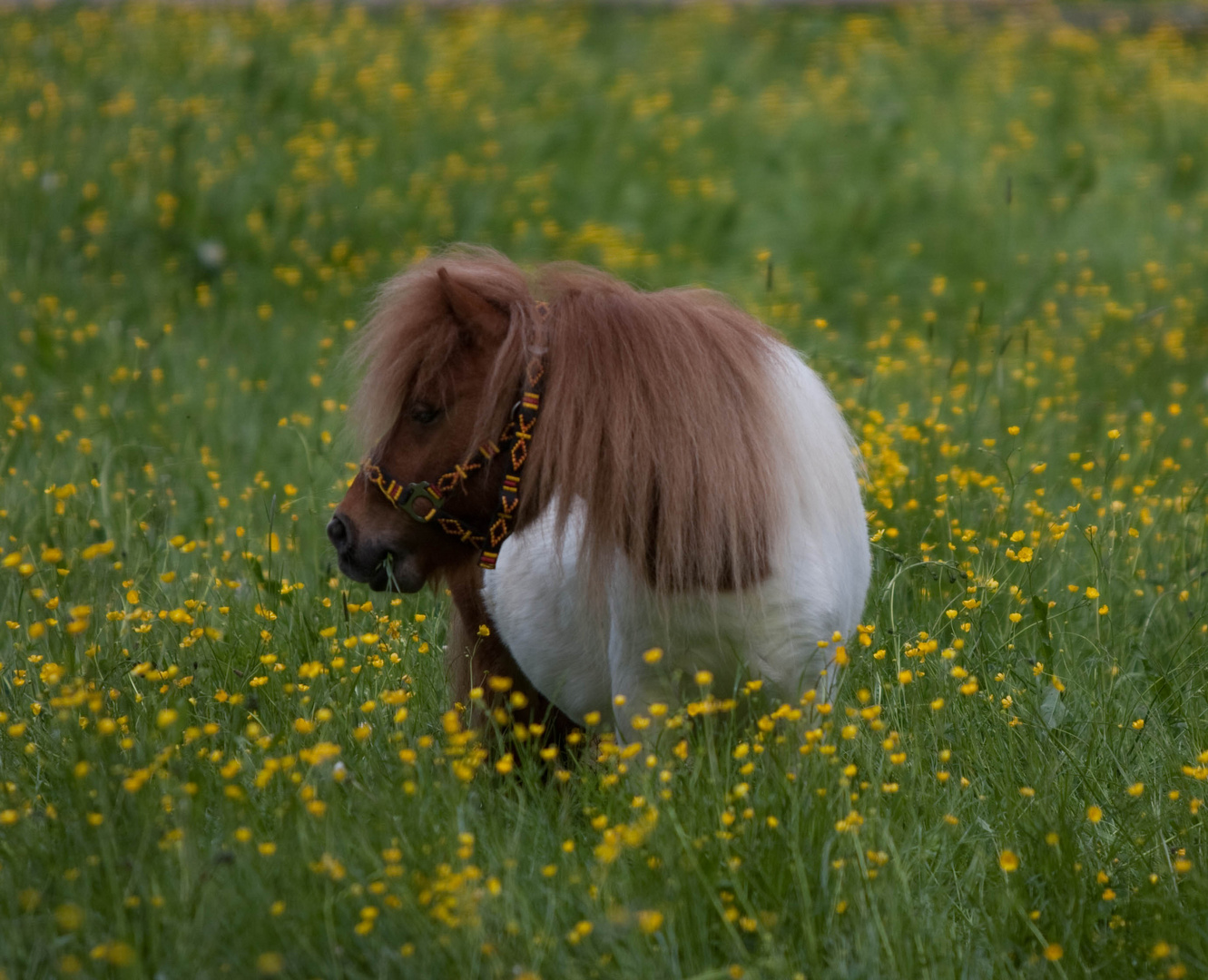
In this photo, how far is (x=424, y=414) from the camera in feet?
8.79

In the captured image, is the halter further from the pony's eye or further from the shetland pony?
the pony's eye

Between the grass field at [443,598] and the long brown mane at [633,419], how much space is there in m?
0.35

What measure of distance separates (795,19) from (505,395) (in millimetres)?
9617

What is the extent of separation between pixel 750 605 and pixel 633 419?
421mm

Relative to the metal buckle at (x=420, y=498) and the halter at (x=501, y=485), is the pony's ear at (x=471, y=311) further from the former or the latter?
the metal buckle at (x=420, y=498)

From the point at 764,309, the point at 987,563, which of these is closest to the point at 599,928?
the point at 987,563

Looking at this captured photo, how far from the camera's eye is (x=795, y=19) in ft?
37.1

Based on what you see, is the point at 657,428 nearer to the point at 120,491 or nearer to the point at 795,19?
the point at 120,491

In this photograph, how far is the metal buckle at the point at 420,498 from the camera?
2.67 metres

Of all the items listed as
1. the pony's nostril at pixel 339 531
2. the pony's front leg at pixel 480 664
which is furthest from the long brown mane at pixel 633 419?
the pony's front leg at pixel 480 664

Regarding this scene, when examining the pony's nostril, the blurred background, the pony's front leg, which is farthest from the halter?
the blurred background

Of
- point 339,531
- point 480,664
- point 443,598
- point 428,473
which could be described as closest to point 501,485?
point 428,473

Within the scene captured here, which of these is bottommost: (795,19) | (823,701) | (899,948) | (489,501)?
(899,948)

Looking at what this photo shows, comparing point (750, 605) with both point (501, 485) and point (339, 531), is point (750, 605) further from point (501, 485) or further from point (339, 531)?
point (339, 531)
